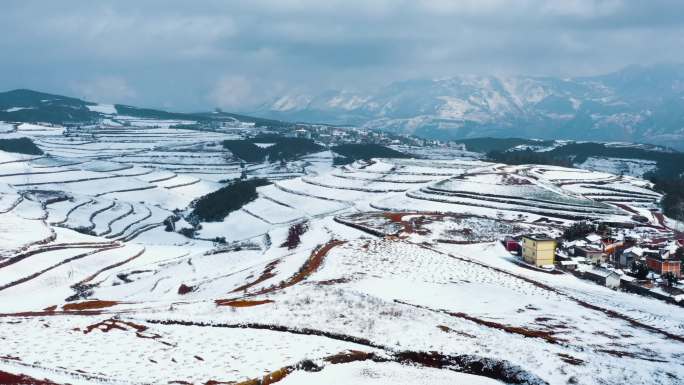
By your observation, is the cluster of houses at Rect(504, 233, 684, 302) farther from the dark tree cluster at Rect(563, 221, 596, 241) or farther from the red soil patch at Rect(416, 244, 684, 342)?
the red soil patch at Rect(416, 244, 684, 342)

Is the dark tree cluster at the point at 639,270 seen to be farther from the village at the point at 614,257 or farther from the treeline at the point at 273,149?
the treeline at the point at 273,149

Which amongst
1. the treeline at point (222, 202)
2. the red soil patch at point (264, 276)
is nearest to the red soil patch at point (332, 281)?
the red soil patch at point (264, 276)

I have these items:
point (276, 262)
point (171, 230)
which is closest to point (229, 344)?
point (276, 262)

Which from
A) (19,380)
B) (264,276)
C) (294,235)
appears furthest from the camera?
(294,235)

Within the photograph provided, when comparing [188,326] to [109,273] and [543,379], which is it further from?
[109,273]

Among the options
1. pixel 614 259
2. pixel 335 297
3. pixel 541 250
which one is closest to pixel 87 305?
pixel 335 297

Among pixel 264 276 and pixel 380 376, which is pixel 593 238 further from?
pixel 380 376
